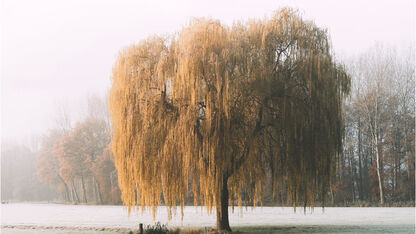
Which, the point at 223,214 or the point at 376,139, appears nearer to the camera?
the point at 223,214

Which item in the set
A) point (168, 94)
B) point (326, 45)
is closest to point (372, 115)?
point (326, 45)

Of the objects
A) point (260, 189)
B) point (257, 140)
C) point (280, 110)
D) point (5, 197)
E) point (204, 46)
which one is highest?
point (204, 46)

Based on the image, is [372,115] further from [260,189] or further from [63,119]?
[63,119]

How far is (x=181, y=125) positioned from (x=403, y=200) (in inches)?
926

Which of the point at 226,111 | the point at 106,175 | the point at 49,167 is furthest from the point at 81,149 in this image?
the point at 226,111

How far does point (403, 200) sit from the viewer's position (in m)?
30.6

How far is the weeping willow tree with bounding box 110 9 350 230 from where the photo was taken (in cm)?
1324

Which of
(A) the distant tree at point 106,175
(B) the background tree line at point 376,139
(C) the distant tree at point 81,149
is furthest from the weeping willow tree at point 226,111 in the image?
(C) the distant tree at point 81,149

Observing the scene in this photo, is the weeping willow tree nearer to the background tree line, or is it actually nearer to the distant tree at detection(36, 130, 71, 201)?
the background tree line

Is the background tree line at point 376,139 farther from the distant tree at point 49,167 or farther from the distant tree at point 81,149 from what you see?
the distant tree at point 49,167

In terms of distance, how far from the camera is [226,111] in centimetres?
1287

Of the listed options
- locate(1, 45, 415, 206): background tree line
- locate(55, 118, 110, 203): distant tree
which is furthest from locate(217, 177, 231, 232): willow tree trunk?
locate(55, 118, 110, 203): distant tree

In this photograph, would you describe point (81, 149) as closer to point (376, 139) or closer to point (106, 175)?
point (106, 175)

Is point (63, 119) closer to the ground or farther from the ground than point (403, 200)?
farther from the ground
